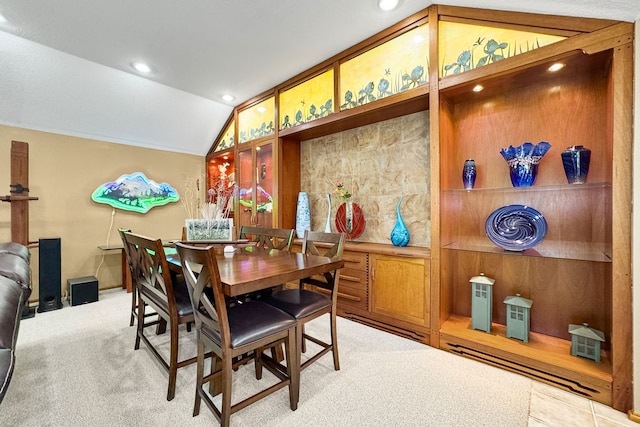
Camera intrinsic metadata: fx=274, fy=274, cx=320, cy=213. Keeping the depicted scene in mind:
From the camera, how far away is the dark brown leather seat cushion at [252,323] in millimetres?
1425

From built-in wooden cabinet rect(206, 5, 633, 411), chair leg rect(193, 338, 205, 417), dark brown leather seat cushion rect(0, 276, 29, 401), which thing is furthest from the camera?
built-in wooden cabinet rect(206, 5, 633, 411)

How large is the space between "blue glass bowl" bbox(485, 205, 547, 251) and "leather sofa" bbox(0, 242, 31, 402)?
2762mm

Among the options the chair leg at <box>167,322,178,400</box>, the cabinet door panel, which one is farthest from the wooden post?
the cabinet door panel

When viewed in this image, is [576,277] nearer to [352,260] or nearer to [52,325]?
[352,260]

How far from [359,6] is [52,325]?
13.9ft

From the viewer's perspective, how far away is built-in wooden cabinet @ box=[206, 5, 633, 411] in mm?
1639

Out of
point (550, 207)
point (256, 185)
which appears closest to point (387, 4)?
point (550, 207)

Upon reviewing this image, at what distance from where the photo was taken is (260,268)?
1632mm

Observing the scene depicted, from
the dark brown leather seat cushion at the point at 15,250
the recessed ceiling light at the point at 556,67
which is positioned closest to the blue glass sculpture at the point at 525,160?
the recessed ceiling light at the point at 556,67

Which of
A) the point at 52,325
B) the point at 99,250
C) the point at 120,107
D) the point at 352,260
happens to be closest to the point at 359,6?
the point at 352,260

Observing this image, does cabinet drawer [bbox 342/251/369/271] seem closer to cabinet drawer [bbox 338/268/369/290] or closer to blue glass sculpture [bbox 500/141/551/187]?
cabinet drawer [bbox 338/268/369/290]

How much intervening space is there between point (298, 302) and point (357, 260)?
110 centimetres

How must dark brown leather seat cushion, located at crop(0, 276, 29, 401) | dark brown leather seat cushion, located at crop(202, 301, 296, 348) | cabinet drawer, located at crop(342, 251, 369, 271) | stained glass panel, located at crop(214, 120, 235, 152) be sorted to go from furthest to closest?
stained glass panel, located at crop(214, 120, 235, 152) < cabinet drawer, located at crop(342, 251, 369, 271) < dark brown leather seat cushion, located at crop(202, 301, 296, 348) < dark brown leather seat cushion, located at crop(0, 276, 29, 401)

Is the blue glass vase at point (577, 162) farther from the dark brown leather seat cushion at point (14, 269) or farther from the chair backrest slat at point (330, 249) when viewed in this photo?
the dark brown leather seat cushion at point (14, 269)
